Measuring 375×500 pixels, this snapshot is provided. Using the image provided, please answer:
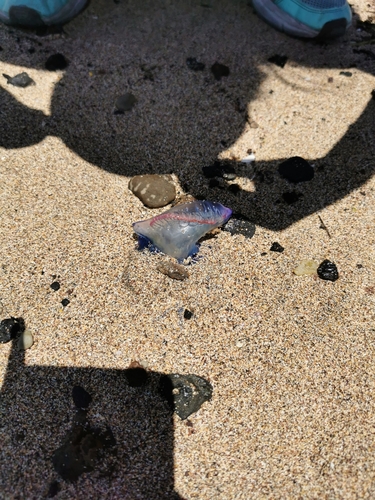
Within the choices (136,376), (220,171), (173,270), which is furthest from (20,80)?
(136,376)

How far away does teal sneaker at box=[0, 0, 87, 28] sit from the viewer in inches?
107

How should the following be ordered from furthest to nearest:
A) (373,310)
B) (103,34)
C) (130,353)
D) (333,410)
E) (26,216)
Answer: (103,34), (26,216), (373,310), (130,353), (333,410)

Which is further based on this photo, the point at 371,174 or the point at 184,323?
the point at 371,174

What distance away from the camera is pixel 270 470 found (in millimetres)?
1438

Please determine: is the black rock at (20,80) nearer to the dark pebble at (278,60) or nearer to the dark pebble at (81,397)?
the dark pebble at (278,60)

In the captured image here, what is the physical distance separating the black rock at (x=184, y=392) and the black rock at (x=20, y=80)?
201cm

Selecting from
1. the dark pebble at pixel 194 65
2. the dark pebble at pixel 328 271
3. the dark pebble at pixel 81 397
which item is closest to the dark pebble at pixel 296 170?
the dark pebble at pixel 328 271

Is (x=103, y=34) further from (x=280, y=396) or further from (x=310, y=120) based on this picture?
(x=280, y=396)

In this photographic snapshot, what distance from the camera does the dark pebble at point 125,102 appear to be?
2.48 metres

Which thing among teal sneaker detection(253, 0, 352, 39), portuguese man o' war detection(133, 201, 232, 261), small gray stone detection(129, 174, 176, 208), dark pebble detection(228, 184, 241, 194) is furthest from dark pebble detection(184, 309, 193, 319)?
teal sneaker detection(253, 0, 352, 39)

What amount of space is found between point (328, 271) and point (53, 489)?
140cm

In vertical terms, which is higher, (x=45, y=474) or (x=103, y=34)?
(x=103, y=34)

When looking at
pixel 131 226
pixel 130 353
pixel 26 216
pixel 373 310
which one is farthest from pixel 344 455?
pixel 26 216

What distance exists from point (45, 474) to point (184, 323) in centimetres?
74
